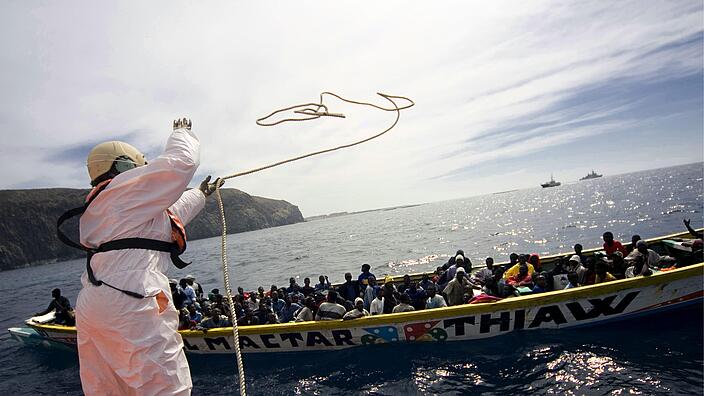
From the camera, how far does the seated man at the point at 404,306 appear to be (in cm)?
834

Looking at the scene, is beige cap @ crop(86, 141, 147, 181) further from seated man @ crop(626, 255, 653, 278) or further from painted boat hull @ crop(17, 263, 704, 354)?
seated man @ crop(626, 255, 653, 278)

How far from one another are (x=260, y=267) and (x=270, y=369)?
87.1 ft

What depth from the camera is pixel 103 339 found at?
186cm

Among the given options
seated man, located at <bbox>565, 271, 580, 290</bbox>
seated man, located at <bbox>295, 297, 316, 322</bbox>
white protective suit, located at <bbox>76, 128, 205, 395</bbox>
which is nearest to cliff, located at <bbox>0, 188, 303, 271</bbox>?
seated man, located at <bbox>295, 297, 316, 322</bbox>

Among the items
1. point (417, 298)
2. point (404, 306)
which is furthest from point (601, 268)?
point (404, 306)

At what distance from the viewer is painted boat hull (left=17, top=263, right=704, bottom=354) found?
740 centimetres

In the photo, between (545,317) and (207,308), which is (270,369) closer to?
(207,308)

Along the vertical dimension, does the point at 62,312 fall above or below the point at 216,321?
above

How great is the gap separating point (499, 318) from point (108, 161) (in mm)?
7856

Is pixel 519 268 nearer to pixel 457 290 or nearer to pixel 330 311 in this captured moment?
pixel 457 290

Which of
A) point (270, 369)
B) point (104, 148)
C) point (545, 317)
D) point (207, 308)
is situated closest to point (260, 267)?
point (207, 308)

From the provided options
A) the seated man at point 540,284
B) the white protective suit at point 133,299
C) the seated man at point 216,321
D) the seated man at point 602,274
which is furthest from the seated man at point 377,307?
the white protective suit at point 133,299

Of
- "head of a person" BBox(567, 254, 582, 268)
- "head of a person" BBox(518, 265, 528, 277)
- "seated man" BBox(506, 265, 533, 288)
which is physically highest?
"head of a person" BBox(567, 254, 582, 268)

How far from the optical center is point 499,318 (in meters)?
7.82
